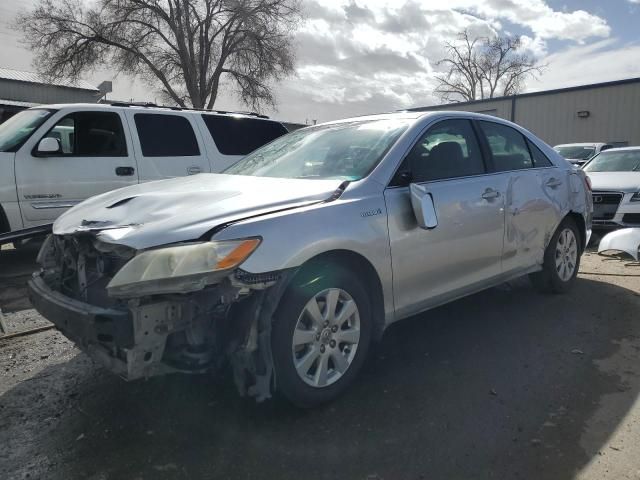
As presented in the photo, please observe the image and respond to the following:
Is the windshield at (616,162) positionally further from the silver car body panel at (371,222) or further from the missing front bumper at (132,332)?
the missing front bumper at (132,332)

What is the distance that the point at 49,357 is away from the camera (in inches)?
145

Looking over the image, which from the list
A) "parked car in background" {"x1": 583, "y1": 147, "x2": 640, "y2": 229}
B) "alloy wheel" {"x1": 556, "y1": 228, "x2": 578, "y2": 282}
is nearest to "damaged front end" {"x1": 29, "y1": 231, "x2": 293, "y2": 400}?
"alloy wheel" {"x1": 556, "y1": 228, "x2": 578, "y2": 282}

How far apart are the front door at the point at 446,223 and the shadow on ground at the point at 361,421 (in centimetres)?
52

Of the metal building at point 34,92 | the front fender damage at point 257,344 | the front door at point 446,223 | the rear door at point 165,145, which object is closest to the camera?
the front fender damage at point 257,344

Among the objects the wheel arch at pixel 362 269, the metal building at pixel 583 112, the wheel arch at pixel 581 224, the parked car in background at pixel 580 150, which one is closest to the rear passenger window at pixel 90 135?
the wheel arch at pixel 362 269

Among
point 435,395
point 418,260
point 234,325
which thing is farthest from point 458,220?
point 234,325

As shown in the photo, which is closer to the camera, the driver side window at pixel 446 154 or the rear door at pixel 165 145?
the driver side window at pixel 446 154

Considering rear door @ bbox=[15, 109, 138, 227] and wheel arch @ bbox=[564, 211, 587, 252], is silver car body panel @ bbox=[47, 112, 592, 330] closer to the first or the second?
wheel arch @ bbox=[564, 211, 587, 252]

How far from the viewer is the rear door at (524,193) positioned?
419cm

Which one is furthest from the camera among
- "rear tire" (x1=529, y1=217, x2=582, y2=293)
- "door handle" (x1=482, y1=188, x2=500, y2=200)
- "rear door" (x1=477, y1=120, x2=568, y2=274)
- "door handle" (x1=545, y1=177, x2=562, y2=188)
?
"rear tire" (x1=529, y1=217, x2=582, y2=293)

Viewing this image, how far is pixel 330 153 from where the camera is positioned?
362cm

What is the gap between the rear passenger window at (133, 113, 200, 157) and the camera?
664 centimetres

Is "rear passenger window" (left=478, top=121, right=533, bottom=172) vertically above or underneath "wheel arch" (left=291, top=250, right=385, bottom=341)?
above

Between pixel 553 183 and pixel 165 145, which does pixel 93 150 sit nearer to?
pixel 165 145
